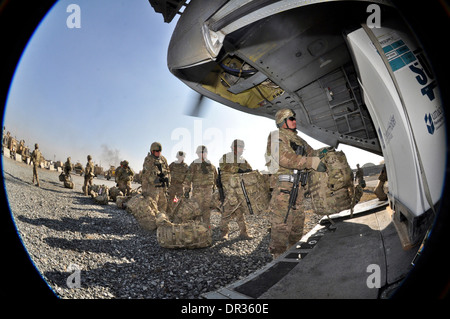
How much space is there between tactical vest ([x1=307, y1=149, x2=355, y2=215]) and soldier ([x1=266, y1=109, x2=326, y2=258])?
15cm

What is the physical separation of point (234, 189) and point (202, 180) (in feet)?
5.39

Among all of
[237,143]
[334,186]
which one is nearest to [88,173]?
[237,143]

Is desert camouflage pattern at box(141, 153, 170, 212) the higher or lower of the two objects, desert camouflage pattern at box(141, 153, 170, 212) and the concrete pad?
the higher

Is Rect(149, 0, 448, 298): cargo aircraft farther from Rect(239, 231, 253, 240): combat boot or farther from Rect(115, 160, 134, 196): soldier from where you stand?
Rect(115, 160, 134, 196): soldier

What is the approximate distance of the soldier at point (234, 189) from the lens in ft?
14.5

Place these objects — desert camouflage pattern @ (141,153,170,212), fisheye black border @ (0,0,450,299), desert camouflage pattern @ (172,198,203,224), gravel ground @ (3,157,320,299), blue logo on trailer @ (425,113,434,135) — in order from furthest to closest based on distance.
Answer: desert camouflage pattern @ (141,153,170,212), desert camouflage pattern @ (172,198,203,224), gravel ground @ (3,157,320,299), blue logo on trailer @ (425,113,434,135), fisheye black border @ (0,0,450,299)

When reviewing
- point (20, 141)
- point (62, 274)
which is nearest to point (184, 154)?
point (62, 274)

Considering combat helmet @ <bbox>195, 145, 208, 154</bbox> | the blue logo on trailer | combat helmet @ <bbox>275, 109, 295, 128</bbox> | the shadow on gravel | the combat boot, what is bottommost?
the combat boot

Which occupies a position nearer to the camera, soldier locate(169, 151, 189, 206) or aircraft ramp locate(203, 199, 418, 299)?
aircraft ramp locate(203, 199, 418, 299)

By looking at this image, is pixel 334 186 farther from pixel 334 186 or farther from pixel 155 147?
pixel 155 147

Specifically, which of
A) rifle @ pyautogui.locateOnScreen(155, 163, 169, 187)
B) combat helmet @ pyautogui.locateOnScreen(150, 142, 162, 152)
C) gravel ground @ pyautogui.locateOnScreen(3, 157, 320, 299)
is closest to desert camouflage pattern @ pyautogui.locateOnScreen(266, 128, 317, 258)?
gravel ground @ pyautogui.locateOnScreen(3, 157, 320, 299)

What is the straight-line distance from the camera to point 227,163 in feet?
16.9

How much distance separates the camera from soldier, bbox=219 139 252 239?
14.5 ft
